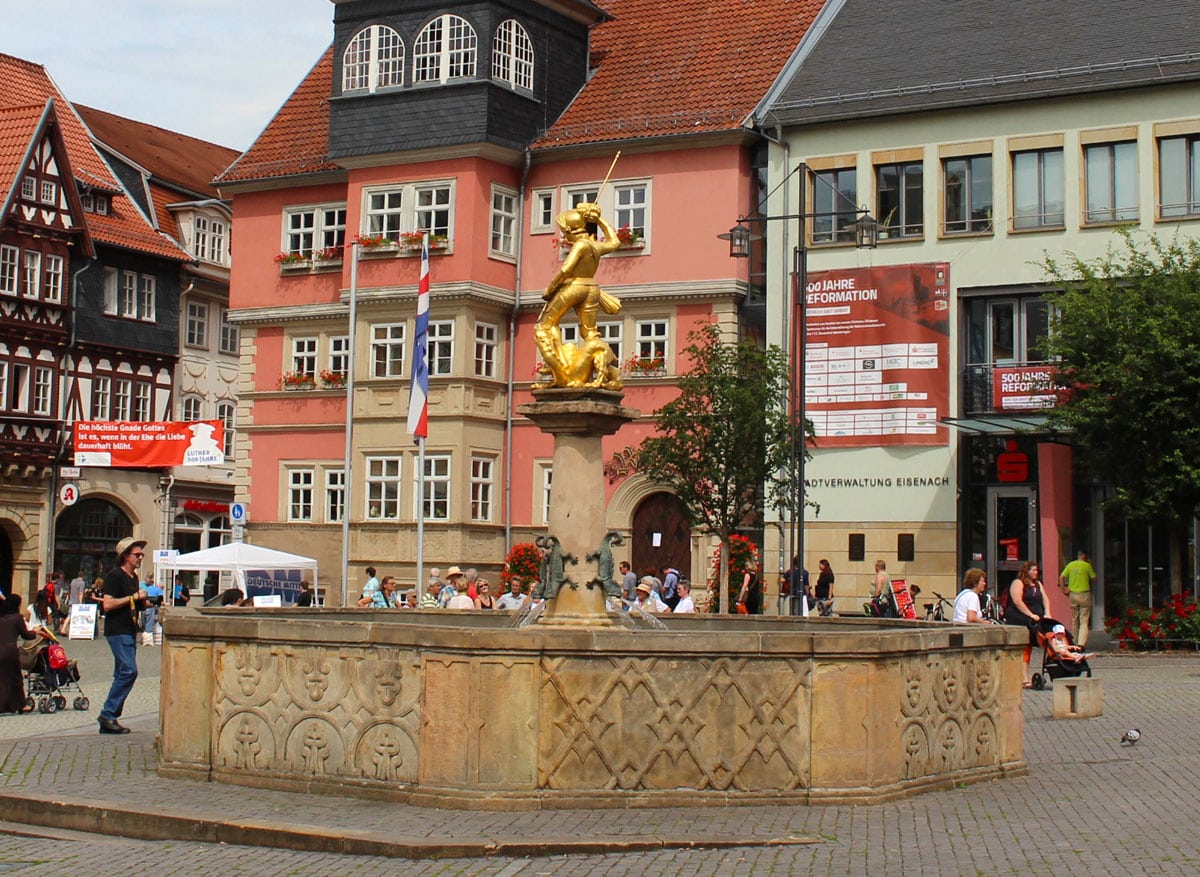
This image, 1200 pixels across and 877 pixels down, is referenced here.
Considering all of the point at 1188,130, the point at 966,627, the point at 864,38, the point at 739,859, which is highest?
the point at 864,38

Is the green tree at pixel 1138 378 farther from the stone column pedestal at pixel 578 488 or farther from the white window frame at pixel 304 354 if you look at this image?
the white window frame at pixel 304 354

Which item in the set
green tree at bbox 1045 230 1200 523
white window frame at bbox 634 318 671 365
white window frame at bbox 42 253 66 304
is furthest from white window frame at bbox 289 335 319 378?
green tree at bbox 1045 230 1200 523

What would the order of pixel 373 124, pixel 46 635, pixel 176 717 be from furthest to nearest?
pixel 373 124
pixel 46 635
pixel 176 717

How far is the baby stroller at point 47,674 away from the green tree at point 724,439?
1591 cm

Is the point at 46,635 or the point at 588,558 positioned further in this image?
the point at 46,635

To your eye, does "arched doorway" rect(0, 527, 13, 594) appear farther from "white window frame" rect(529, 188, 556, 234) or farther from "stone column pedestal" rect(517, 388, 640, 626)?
"stone column pedestal" rect(517, 388, 640, 626)

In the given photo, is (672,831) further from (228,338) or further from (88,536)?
(228,338)

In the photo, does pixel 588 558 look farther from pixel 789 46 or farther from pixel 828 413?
pixel 789 46

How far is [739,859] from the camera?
36.3ft

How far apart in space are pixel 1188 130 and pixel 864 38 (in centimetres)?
852

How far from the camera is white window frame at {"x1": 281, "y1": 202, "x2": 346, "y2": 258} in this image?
4650 cm

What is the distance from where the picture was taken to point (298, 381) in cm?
4612

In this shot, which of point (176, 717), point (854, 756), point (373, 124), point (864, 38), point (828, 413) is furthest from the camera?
point (373, 124)

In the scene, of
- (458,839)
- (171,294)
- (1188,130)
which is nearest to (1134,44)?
(1188,130)
